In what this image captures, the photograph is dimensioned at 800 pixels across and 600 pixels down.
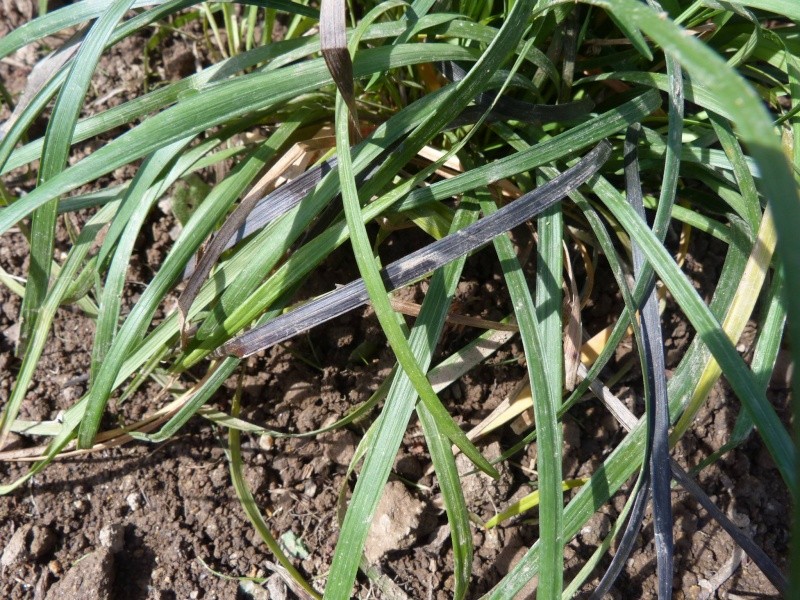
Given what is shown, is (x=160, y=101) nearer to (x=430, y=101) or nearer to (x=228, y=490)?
(x=430, y=101)

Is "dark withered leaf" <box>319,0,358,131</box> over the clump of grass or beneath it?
over

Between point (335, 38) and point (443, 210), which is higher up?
point (335, 38)

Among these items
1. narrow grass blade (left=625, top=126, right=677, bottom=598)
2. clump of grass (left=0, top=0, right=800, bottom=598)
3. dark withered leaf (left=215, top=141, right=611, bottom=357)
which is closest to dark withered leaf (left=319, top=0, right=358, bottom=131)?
clump of grass (left=0, top=0, right=800, bottom=598)

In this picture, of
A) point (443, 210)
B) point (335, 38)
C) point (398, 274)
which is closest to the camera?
point (335, 38)

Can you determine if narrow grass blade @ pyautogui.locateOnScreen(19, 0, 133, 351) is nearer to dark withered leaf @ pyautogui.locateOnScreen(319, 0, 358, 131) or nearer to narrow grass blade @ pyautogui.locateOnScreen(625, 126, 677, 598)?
dark withered leaf @ pyautogui.locateOnScreen(319, 0, 358, 131)

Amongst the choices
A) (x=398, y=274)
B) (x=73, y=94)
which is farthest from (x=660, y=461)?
(x=73, y=94)

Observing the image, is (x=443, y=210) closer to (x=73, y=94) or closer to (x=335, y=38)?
(x=335, y=38)

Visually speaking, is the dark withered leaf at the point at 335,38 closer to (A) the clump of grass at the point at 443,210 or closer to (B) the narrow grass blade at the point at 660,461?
(A) the clump of grass at the point at 443,210

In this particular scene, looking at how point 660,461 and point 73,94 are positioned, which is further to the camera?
point 73,94

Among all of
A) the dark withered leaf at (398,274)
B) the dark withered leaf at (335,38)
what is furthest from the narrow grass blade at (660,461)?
the dark withered leaf at (335,38)
